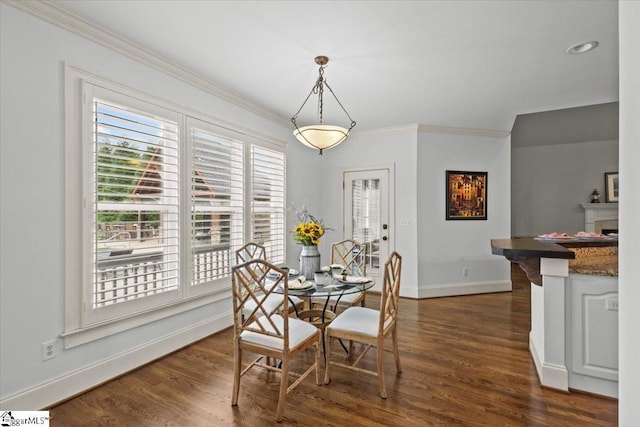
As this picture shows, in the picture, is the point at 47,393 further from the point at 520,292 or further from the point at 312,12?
the point at 520,292

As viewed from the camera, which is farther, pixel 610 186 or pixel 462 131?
pixel 610 186

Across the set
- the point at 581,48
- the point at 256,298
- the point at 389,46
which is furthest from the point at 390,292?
the point at 581,48

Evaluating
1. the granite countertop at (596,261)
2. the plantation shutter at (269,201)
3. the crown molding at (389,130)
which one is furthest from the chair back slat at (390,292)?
the crown molding at (389,130)

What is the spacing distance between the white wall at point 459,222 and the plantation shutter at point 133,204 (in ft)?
11.6

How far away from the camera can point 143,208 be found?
9.15 ft

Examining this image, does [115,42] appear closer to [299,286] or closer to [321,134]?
[321,134]

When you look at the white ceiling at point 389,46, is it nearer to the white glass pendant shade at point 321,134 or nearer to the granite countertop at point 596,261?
the white glass pendant shade at point 321,134

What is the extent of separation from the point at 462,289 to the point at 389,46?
3909 mm

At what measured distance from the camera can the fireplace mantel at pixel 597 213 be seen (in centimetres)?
653

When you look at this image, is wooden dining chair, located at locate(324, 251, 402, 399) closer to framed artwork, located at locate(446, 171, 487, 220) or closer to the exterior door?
the exterior door

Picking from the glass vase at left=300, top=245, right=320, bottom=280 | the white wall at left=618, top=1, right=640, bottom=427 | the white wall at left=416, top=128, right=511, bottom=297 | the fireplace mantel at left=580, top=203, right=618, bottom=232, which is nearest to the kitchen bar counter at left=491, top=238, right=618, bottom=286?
the glass vase at left=300, top=245, right=320, bottom=280

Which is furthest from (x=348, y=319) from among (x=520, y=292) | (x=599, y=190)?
(x=599, y=190)

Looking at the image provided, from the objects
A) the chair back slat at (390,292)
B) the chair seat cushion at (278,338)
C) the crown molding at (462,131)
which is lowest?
the chair seat cushion at (278,338)

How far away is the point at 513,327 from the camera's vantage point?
144 inches
